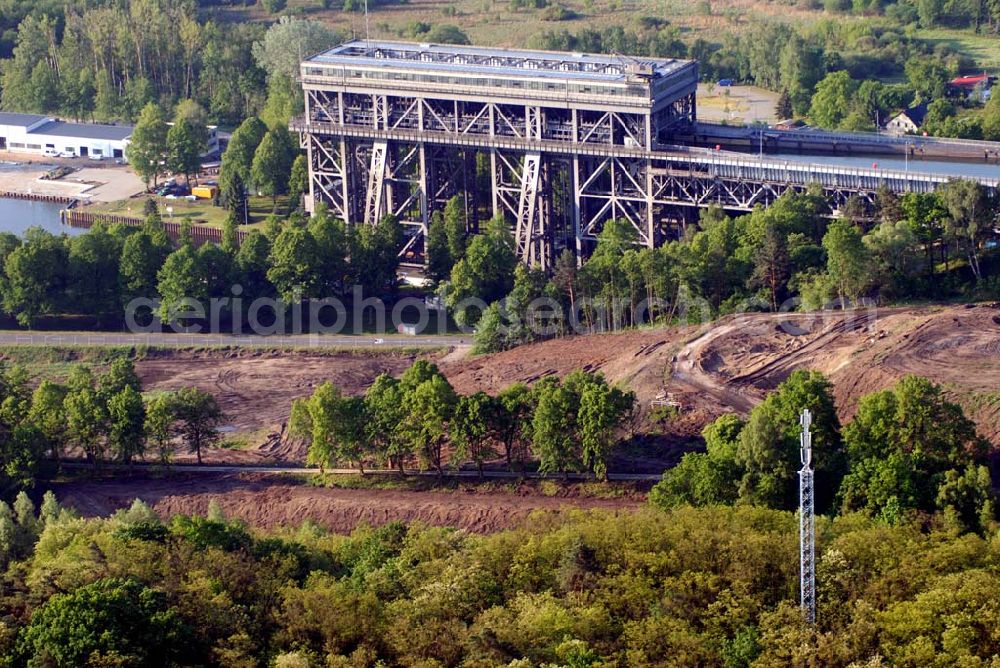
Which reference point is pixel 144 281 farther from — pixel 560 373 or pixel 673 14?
pixel 673 14

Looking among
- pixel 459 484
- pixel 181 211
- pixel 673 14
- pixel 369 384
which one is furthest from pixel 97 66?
pixel 459 484

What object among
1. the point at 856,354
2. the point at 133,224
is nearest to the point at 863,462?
the point at 856,354

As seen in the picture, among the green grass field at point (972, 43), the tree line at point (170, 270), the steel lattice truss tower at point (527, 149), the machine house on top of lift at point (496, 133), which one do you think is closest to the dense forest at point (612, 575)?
the tree line at point (170, 270)

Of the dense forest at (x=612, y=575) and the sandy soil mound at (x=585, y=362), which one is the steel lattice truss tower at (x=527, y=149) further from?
the dense forest at (x=612, y=575)

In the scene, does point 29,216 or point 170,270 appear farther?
point 29,216

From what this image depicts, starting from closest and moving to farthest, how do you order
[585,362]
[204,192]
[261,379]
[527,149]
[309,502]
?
1. [309,502]
2. [585,362]
3. [261,379]
4. [527,149]
5. [204,192]

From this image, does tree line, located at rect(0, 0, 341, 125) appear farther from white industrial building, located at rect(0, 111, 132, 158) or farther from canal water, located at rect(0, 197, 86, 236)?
canal water, located at rect(0, 197, 86, 236)

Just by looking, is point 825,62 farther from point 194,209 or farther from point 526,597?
point 526,597
